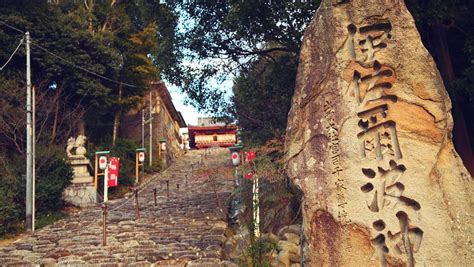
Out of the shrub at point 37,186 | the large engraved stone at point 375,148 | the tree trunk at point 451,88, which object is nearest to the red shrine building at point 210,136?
the shrub at point 37,186

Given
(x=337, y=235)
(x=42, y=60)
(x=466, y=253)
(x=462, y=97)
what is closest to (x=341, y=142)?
(x=337, y=235)

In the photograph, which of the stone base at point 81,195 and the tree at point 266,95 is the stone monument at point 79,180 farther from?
the tree at point 266,95

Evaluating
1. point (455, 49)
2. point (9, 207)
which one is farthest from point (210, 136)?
point (455, 49)

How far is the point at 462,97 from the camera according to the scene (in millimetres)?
9641

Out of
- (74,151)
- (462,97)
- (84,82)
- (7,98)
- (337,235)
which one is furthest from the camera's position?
(84,82)

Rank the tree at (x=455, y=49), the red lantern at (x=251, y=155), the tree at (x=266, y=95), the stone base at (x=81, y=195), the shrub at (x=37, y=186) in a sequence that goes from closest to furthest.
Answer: the tree at (x=455, y=49) → the red lantern at (x=251, y=155) → the tree at (x=266, y=95) → the shrub at (x=37, y=186) → the stone base at (x=81, y=195)

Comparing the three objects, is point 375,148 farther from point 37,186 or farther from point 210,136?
point 210,136

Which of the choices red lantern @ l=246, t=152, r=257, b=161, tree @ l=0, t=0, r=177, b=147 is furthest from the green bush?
red lantern @ l=246, t=152, r=257, b=161

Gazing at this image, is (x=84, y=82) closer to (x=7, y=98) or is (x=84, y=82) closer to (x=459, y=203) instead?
(x=7, y=98)

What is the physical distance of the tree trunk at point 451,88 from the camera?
9508 mm

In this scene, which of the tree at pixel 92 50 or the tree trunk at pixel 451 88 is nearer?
the tree trunk at pixel 451 88

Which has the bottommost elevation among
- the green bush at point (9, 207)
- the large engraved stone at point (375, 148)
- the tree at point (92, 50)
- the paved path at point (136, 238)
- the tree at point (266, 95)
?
the paved path at point (136, 238)

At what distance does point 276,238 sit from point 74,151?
13.0 metres

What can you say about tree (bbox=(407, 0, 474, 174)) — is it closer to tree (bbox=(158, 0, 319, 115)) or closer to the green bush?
tree (bbox=(158, 0, 319, 115))
